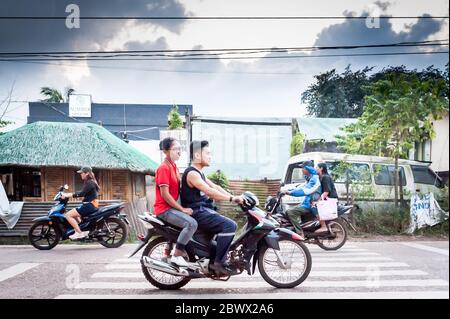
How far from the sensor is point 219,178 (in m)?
2.75

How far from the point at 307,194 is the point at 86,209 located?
7.35ft

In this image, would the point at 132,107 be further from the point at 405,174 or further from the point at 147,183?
the point at 405,174

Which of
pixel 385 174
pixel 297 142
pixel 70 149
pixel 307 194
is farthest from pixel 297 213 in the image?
pixel 70 149

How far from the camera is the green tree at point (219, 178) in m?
2.74

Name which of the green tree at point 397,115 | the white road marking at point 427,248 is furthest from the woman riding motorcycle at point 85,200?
the white road marking at point 427,248

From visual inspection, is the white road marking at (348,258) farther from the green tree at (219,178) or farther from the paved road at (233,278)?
the green tree at (219,178)

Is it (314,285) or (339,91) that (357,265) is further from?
(339,91)

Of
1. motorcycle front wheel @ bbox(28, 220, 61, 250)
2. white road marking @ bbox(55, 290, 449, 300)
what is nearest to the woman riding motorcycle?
motorcycle front wheel @ bbox(28, 220, 61, 250)

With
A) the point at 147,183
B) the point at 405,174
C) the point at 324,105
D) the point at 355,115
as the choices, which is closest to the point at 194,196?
the point at 147,183

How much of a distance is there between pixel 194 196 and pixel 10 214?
58.5 inches

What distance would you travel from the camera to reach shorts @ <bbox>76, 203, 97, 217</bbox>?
351 cm

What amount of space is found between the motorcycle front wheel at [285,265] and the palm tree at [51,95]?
171cm

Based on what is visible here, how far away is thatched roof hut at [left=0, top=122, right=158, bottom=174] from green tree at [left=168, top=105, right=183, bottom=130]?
13.6 inches

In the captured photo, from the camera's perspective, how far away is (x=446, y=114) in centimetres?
214
